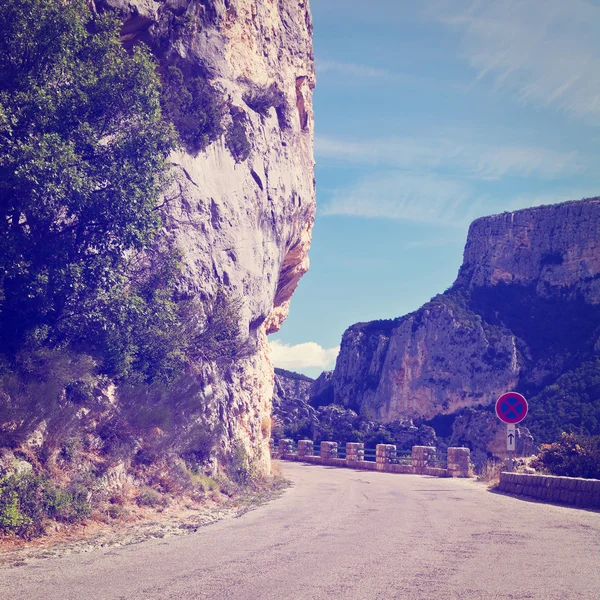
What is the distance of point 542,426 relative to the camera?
63.0 m

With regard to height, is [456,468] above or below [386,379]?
below

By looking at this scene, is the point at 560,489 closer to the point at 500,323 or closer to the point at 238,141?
the point at 238,141

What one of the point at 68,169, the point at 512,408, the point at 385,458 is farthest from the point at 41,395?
the point at 385,458

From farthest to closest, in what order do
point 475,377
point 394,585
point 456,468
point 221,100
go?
point 475,377, point 456,468, point 221,100, point 394,585

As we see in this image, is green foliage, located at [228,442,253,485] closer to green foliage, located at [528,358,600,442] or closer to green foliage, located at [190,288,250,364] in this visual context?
green foliage, located at [190,288,250,364]

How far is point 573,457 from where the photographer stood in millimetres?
17859

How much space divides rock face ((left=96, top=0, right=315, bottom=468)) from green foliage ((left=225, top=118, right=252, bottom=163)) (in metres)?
0.28

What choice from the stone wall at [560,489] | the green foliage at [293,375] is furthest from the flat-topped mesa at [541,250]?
the stone wall at [560,489]

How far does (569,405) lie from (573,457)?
53331 mm

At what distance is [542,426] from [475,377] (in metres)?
33.5

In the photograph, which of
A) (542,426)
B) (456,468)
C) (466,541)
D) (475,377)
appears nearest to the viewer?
(466,541)

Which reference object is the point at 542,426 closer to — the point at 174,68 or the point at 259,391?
the point at 259,391

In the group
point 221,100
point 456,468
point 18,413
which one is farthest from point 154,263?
point 456,468

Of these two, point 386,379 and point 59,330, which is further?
point 386,379
